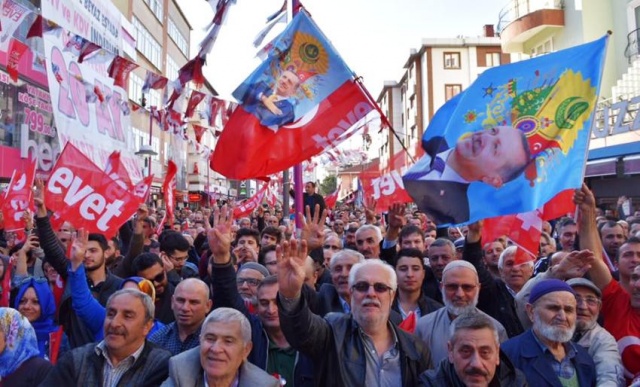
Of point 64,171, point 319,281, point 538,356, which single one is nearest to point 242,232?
point 319,281

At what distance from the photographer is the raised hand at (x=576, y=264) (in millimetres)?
4147

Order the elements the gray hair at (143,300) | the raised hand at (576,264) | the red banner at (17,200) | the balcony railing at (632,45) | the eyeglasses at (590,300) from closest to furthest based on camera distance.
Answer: the gray hair at (143,300) < the eyeglasses at (590,300) < the raised hand at (576,264) < the red banner at (17,200) < the balcony railing at (632,45)

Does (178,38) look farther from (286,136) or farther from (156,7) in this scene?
(286,136)

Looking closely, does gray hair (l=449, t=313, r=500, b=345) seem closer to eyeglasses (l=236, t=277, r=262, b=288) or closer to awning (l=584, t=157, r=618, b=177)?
eyeglasses (l=236, t=277, r=262, b=288)

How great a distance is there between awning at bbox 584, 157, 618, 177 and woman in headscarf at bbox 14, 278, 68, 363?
14180 millimetres

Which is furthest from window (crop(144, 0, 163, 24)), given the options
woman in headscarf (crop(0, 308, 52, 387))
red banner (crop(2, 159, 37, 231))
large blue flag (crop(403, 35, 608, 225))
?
woman in headscarf (crop(0, 308, 52, 387))

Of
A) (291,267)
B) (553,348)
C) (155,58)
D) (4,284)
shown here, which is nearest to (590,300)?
(553,348)

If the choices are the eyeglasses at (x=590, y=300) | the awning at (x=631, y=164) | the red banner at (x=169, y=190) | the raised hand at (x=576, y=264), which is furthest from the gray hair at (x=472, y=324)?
the awning at (x=631, y=164)

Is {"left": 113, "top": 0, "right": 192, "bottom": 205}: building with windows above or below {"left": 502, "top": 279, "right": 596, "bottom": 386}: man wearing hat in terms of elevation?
above

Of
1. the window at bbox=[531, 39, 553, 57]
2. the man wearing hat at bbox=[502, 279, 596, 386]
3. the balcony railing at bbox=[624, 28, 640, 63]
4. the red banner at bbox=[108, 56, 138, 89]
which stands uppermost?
the window at bbox=[531, 39, 553, 57]

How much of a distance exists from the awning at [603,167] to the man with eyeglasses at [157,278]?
43.6ft

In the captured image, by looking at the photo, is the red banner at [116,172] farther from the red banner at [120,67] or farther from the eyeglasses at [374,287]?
the eyeglasses at [374,287]

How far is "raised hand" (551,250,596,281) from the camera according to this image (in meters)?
4.15

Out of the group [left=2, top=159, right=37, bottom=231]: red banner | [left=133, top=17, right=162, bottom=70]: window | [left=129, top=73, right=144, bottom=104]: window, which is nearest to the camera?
[left=2, top=159, right=37, bottom=231]: red banner
